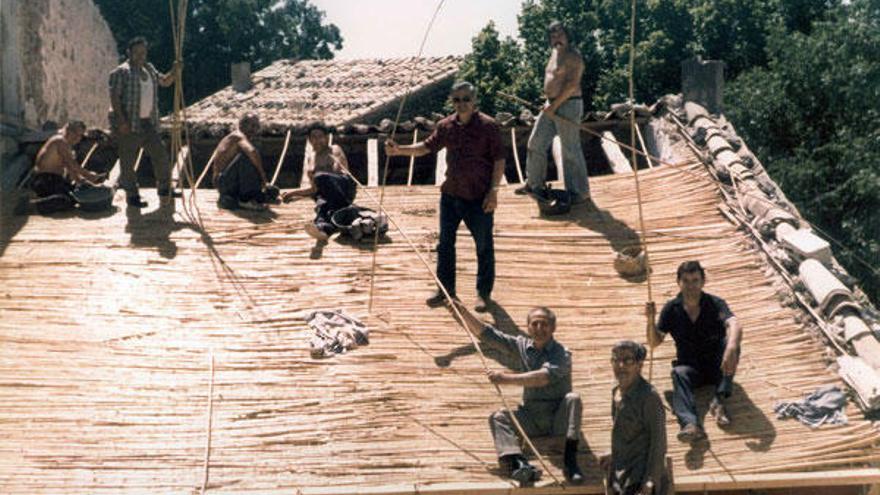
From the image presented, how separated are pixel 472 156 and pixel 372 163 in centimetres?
282

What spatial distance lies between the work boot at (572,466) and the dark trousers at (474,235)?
178 cm

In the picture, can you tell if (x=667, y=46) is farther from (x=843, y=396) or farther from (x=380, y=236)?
(x=843, y=396)

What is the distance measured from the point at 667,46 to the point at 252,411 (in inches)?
512

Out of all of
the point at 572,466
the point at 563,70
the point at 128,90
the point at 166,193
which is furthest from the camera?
the point at 166,193

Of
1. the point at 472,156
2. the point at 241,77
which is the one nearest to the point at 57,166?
the point at 472,156

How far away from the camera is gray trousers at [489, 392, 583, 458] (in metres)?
6.35

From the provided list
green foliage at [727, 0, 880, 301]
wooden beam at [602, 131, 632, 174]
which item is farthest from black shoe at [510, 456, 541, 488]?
green foliage at [727, 0, 880, 301]

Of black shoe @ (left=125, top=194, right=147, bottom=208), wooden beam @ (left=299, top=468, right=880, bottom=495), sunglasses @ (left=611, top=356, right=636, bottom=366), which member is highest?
black shoe @ (left=125, top=194, right=147, bottom=208)

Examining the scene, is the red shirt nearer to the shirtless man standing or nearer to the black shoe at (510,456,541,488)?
the shirtless man standing

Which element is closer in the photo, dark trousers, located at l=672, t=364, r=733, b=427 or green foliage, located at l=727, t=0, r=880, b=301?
dark trousers, located at l=672, t=364, r=733, b=427

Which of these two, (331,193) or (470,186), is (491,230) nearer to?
(470,186)

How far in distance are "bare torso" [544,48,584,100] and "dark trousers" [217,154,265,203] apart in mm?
2010

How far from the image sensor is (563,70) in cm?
897

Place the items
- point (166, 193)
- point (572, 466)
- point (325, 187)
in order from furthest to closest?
point (166, 193) < point (325, 187) < point (572, 466)
